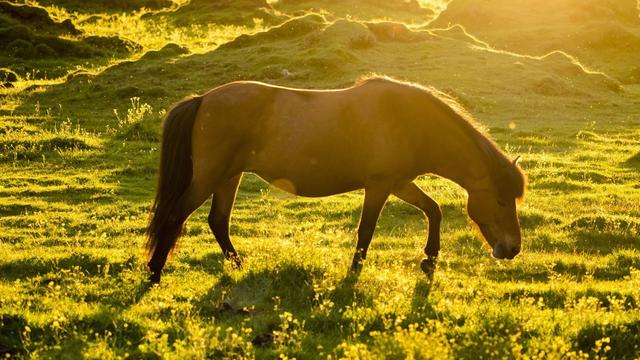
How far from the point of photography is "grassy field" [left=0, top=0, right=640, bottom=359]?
6.31 metres

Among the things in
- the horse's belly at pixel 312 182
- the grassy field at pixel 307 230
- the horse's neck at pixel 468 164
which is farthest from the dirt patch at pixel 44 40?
the horse's neck at pixel 468 164

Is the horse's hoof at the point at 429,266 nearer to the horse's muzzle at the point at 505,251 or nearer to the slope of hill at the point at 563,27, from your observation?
the horse's muzzle at the point at 505,251

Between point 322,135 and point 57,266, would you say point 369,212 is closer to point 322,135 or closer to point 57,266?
point 322,135

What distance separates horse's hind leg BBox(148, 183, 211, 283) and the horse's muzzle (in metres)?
4.02

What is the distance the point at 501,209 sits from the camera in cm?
879

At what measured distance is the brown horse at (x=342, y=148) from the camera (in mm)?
8609

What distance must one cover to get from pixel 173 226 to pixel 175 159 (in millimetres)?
917

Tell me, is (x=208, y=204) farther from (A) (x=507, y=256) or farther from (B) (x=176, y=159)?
(A) (x=507, y=256)

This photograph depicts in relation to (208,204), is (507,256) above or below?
above

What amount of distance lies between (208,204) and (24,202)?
165 inches

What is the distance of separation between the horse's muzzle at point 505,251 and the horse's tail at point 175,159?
14.2 ft

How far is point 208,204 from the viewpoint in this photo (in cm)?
1567

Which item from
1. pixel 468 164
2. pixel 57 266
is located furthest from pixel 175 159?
pixel 468 164

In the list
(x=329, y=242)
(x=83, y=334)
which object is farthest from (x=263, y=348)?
(x=329, y=242)
